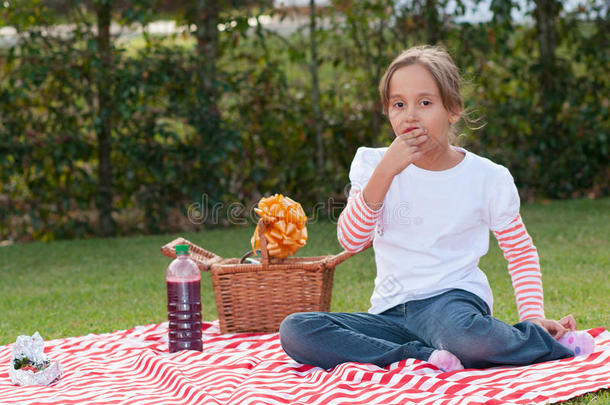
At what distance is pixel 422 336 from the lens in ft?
7.68

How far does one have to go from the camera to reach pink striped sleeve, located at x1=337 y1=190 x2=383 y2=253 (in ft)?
7.61

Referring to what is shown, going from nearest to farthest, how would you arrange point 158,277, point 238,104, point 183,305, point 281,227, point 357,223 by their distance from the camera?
point 357,223 → point 183,305 → point 281,227 → point 158,277 → point 238,104

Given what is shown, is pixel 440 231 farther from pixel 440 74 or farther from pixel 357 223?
pixel 440 74

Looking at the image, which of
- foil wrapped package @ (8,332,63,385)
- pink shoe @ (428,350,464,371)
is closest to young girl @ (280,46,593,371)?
pink shoe @ (428,350,464,371)

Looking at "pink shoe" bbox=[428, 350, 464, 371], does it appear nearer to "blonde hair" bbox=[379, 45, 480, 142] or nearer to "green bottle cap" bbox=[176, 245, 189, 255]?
"blonde hair" bbox=[379, 45, 480, 142]

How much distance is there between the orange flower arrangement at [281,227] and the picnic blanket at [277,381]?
0.40 m

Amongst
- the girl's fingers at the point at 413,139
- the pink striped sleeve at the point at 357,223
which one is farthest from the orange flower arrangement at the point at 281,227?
the girl's fingers at the point at 413,139

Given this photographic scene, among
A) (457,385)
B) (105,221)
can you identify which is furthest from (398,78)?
(105,221)

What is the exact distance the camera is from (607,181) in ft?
22.3

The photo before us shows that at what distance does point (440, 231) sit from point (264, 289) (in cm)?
83

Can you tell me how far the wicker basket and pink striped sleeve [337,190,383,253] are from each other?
0.52 m

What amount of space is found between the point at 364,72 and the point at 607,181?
2.25m

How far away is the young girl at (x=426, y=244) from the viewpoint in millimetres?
2279

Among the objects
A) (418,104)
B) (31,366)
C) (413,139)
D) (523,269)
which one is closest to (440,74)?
(418,104)
